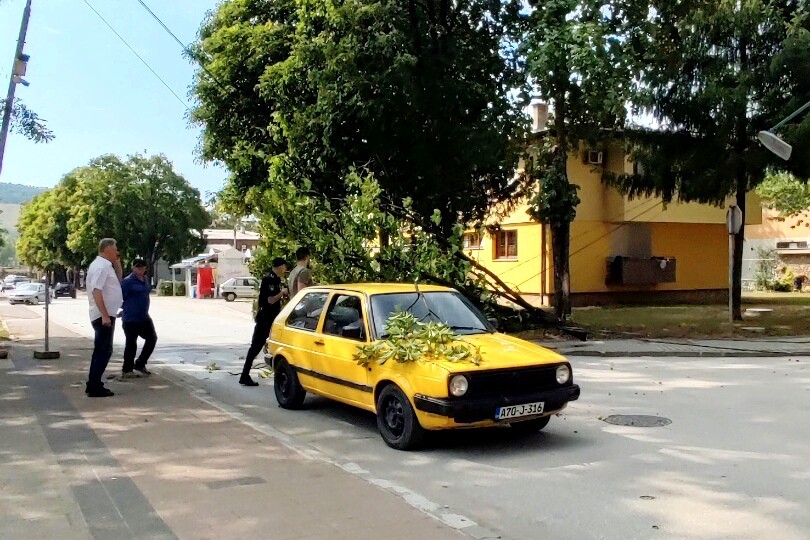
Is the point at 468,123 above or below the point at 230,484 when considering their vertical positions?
above

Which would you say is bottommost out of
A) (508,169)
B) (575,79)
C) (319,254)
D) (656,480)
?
(656,480)

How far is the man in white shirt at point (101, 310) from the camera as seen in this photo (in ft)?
30.0

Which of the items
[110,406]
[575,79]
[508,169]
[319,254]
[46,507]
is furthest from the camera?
[508,169]

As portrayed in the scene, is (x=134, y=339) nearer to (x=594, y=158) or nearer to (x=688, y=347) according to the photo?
(x=688, y=347)

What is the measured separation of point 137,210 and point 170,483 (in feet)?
192

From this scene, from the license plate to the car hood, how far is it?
355mm

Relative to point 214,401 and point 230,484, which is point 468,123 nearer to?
point 214,401

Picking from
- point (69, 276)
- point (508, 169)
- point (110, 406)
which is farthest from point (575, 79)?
point (69, 276)

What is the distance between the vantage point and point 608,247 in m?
29.3

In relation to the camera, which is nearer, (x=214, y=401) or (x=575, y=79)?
(x=214, y=401)

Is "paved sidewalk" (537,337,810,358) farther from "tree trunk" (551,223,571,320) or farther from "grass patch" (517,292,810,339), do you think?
"tree trunk" (551,223,571,320)

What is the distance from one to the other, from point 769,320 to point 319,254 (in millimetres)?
15110

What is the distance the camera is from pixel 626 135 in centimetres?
2103

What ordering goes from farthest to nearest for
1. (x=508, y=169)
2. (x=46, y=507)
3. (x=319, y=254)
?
1. (x=508, y=169)
2. (x=319, y=254)
3. (x=46, y=507)
